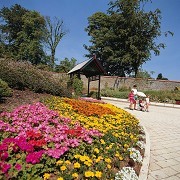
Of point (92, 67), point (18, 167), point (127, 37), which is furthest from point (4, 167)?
point (127, 37)

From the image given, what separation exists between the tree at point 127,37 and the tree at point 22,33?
493 inches

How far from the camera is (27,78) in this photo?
10.0 meters

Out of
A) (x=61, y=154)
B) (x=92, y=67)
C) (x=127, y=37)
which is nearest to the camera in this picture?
(x=61, y=154)

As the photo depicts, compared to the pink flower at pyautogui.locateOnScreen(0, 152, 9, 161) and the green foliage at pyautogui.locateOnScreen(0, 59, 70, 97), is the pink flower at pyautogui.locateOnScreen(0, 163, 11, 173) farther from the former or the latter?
the green foliage at pyautogui.locateOnScreen(0, 59, 70, 97)

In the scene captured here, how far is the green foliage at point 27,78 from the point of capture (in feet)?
31.1

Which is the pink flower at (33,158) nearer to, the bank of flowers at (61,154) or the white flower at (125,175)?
the bank of flowers at (61,154)

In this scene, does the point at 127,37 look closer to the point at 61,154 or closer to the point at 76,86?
the point at 76,86

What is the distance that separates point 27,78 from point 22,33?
3465 cm

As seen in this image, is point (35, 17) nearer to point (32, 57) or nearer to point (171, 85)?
point (32, 57)

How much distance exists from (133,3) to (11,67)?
99.1ft

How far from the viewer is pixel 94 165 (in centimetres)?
327

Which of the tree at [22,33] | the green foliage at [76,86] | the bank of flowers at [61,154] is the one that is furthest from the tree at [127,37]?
the bank of flowers at [61,154]

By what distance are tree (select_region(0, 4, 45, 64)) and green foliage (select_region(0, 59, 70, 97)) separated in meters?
30.3

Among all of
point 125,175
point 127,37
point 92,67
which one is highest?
point 127,37
